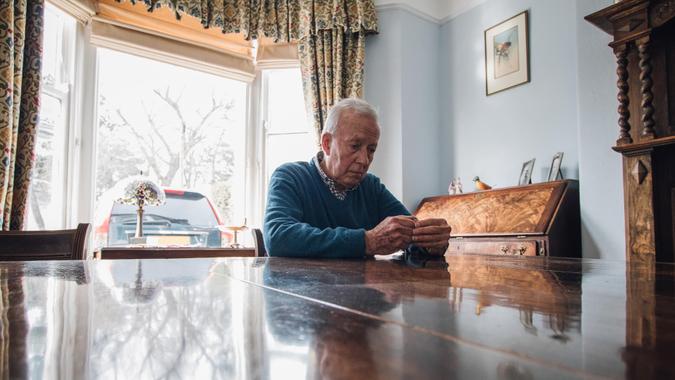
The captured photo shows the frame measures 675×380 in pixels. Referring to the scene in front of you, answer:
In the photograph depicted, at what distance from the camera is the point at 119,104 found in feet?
11.4

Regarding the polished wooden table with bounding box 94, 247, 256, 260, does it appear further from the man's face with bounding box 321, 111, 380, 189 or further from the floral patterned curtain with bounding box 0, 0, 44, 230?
the man's face with bounding box 321, 111, 380, 189

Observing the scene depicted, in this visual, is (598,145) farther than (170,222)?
No

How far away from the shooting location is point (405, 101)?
3.78 m

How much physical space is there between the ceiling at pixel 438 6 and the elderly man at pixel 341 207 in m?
2.44

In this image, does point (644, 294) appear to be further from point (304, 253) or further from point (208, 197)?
point (208, 197)

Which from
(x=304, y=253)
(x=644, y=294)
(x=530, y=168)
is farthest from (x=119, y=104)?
(x=644, y=294)

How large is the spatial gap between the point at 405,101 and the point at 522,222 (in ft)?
5.20

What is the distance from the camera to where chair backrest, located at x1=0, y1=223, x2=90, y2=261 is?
129 cm

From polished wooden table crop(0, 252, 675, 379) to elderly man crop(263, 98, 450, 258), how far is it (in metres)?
0.80

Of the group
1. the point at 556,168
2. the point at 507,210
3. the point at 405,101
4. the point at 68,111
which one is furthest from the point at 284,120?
the point at 556,168

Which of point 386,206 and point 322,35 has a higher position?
point 322,35

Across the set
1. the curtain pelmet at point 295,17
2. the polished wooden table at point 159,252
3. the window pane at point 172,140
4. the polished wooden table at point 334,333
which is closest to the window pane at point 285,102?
the window pane at point 172,140

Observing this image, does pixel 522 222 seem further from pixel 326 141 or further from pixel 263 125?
pixel 263 125

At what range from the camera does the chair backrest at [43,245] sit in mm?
1286
